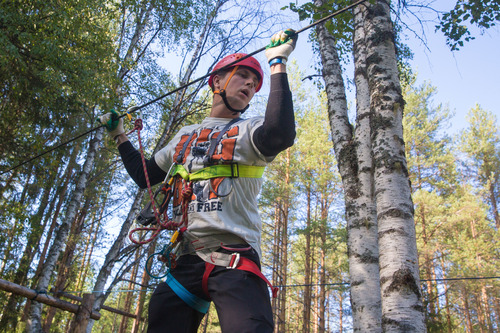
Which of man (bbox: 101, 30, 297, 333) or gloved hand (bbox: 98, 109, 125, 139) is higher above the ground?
gloved hand (bbox: 98, 109, 125, 139)

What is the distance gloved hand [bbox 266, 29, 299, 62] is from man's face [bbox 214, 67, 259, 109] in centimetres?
30

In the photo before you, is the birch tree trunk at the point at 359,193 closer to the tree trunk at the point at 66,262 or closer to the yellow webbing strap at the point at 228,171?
the yellow webbing strap at the point at 228,171

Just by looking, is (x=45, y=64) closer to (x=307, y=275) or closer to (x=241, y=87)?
(x=241, y=87)

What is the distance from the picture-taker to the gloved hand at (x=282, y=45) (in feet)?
6.31

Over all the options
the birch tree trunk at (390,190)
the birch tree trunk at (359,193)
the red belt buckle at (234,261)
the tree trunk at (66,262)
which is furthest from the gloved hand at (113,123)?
the tree trunk at (66,262)

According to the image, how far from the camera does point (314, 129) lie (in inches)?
682

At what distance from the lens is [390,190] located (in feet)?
8.75

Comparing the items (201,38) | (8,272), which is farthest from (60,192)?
(201,38)

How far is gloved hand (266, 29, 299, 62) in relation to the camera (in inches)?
75.7

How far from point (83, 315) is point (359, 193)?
5.15 m

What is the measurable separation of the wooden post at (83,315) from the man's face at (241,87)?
5.66 m

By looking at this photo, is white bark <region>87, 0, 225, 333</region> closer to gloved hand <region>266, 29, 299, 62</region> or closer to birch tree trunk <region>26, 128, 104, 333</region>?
birch tree trunk <region>26, 128, 104, 333</region>

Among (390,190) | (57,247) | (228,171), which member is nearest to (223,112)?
(228,171)

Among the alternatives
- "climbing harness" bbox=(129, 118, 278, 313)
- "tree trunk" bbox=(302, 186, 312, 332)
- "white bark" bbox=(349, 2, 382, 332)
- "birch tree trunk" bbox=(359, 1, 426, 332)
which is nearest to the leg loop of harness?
"climbing harness" bbox=(129, 118, 278, 313)
